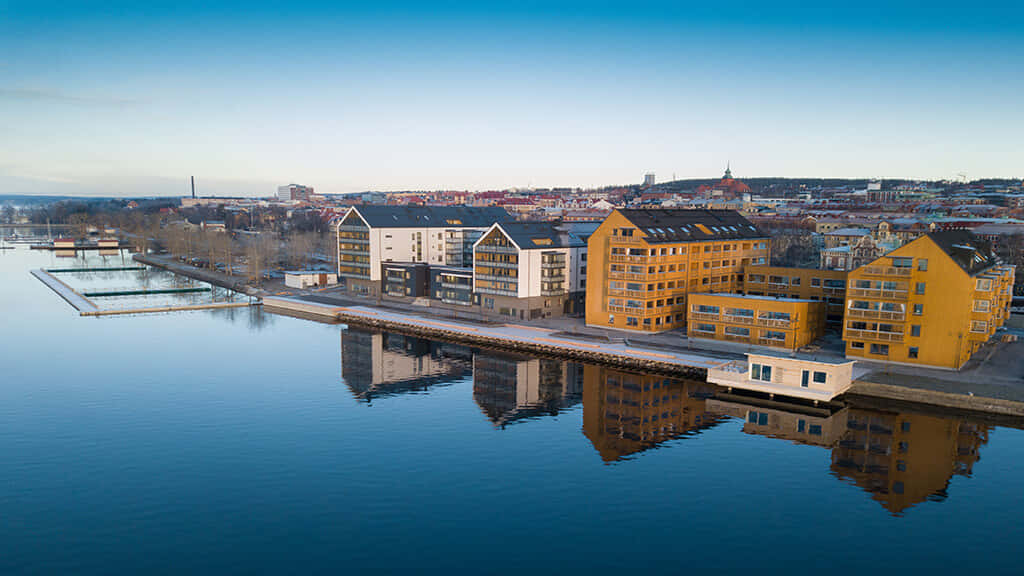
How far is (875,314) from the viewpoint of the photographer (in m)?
37.6

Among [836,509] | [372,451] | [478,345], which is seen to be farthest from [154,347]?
[836,509]

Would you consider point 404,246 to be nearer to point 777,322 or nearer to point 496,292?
point 496,292

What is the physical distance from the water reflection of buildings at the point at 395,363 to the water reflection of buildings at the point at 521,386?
5.94 feet

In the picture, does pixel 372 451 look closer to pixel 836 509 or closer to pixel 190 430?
pixel 190 430

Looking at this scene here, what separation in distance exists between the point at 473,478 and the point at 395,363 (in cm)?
2005

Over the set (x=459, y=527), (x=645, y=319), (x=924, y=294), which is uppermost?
(x=924, y=294)

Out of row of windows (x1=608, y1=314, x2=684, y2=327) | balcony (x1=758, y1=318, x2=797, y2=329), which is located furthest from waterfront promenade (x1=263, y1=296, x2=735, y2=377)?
row of windows (x1=608, y1=314, x2=684, y2=327)

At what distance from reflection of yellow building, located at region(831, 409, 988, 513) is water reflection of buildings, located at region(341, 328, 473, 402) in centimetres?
2237

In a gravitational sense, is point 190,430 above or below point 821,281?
below

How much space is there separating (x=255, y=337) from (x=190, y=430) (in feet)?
73.7

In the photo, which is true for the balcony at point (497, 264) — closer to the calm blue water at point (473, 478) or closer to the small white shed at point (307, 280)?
the calm blue water at point (473, 478)

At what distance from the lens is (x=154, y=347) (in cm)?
4666

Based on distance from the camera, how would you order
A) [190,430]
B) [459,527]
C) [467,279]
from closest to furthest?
[459,527]
[190,430]
[467,279]

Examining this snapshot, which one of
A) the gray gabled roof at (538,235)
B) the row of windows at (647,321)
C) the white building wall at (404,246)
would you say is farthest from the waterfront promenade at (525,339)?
the gray gabled roof at (538,235)
